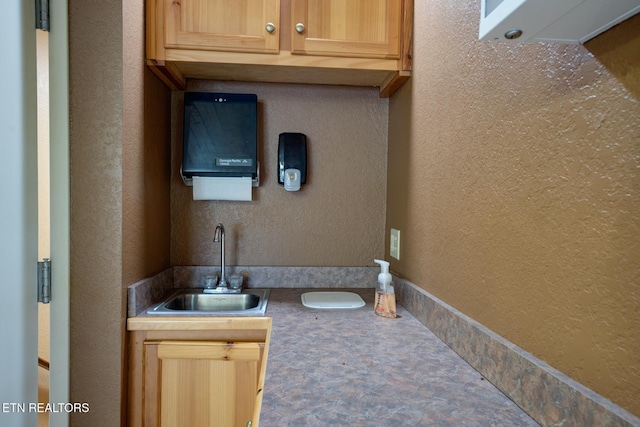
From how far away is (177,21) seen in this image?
50.8 inches

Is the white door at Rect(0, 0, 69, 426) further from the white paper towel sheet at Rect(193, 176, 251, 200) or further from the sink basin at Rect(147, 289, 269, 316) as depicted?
the white paper towel sheet at Rect(193, 176, 251, 200)

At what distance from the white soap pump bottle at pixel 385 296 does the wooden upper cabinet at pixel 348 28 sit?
80 centimetres

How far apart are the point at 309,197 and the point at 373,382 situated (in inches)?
41.0

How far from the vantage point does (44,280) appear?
41.4 inches

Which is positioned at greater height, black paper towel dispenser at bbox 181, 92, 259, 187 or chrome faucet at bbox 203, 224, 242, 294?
black paper towel dispenser at bbox 181, 92, 259, 187

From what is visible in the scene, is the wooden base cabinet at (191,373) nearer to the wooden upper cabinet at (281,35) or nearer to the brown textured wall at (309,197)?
the brown textured wall at (309,197)

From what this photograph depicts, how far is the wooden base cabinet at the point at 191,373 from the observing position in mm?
1193

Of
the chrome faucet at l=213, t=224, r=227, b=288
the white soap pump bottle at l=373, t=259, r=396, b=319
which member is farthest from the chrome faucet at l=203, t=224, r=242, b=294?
the white soap pump bottle at l=373, t=259, r=396, b=319

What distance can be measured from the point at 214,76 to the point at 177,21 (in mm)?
279

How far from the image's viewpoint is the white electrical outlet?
1483mm

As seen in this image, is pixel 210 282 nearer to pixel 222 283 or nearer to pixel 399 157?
pixel 222 283

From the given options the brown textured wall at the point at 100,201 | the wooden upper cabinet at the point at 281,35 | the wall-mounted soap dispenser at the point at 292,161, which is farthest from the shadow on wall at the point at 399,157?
the brown textured wall at the point at 100,201

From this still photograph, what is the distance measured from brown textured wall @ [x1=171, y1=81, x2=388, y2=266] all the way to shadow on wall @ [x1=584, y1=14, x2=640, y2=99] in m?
1.20

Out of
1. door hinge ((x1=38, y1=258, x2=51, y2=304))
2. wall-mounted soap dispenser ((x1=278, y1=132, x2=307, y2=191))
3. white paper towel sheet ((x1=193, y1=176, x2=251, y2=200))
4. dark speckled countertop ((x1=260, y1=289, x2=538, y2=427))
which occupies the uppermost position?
wall-mounted soap dispenser ((x1=278, y1=132, x2=307, y2=191))
